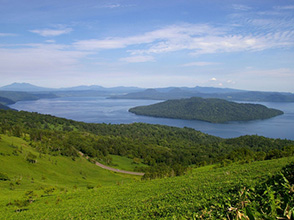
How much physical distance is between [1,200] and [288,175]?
34.1m

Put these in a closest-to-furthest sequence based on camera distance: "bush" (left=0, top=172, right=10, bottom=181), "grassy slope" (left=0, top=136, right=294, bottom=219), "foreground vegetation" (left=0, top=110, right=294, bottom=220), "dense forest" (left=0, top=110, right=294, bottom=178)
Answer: "foreground vegetation" (left=0, top=110, right=294, bottom=220)
"grassy slope" (left=0, top=136, right=294, bottom=219)
"bush" (left=0, top=172, right=10, bottom=181)
"dense forest" (left=0, top=110, right=294, bottom=178)

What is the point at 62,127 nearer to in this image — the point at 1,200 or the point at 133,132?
the point at 133,132

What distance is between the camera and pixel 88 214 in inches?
731

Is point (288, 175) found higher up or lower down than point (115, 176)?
higher up

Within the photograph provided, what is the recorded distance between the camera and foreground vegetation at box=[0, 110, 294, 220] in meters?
8.14

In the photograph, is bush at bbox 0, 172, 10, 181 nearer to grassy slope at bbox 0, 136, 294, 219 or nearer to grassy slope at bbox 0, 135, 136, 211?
grassy slope at bbox 0, 135, 136, 211

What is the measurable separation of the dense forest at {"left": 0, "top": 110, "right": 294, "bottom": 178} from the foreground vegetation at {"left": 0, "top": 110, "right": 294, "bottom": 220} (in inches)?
18.4

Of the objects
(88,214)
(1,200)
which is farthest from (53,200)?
(88,214)

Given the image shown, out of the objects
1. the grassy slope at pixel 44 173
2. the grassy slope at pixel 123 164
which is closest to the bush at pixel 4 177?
the grassy slope at pixel 44 173

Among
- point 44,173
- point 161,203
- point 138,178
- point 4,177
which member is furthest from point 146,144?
point 161,203

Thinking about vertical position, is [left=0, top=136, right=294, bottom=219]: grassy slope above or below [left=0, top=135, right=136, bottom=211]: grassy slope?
above

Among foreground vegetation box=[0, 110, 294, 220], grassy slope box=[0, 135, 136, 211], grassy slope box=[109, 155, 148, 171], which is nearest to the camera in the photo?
foreground vegetation box=[0, 110, 294, 220]

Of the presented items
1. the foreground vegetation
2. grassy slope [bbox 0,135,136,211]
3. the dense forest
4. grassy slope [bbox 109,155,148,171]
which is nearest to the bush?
the foreground vegetation

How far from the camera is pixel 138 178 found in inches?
2398
